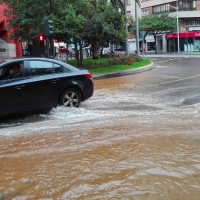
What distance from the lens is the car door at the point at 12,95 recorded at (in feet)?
26.1

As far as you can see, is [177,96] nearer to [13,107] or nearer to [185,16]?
[13,107]

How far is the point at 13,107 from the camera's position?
8094 millimetres

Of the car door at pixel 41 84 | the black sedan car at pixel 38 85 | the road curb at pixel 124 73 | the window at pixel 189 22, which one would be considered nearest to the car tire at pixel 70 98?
the black sedan car at pixel 38 85

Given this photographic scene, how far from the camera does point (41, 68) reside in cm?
866

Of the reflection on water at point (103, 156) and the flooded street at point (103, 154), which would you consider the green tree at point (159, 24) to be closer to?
the flooded street at point (103, 154)

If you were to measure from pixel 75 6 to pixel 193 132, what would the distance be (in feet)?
56.0

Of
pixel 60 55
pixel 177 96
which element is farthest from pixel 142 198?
pixel 60 55

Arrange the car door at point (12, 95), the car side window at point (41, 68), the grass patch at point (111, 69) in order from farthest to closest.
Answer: the grass patch at point (111, 69) < the car side window at point (41, 68) < the car door at point (12, 95)

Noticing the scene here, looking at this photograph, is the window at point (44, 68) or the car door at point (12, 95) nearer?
the car door at point (12, 95)

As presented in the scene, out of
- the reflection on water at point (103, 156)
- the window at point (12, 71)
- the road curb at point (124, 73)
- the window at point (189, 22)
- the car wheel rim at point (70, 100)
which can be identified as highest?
the window at point (189, 22)

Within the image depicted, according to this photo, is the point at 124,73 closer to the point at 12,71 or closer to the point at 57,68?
the point at 57,68

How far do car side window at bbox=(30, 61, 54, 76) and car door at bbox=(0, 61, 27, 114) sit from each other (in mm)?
361

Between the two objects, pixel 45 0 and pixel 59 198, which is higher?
pixel 45 0

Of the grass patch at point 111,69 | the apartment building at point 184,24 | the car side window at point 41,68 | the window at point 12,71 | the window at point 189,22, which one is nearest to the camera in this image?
the window at point 12,71
